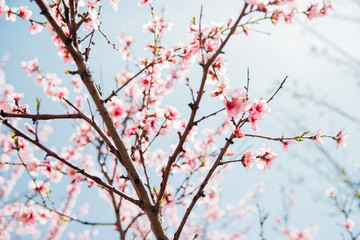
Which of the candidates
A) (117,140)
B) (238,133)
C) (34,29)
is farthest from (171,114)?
(34,29)

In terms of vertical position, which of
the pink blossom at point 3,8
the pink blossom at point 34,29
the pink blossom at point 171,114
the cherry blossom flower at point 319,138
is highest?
the pink blossom at point 3,8

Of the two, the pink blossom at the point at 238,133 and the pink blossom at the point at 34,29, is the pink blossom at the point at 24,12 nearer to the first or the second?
the pink blossom at the point at 34,29

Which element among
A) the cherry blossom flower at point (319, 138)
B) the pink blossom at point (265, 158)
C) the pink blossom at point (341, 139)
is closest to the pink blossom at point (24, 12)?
the pink blossom at point (265, 158)

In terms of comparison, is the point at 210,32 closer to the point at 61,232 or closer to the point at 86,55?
the point at 86,55

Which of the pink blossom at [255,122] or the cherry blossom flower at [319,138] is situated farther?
the cherry blossom flower at [319,138]

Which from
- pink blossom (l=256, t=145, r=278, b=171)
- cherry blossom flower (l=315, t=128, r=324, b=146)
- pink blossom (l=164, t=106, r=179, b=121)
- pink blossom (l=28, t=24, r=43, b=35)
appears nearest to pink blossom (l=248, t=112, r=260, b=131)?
pink blossom (l=256, t=145, r=278, b=171)

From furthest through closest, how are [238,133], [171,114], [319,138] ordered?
[171,114]
[319,138]
[238,133]

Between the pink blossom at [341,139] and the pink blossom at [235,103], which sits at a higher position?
the pink blossom at [235,103]

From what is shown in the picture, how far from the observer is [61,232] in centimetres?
659

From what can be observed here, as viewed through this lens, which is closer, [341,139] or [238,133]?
[238,133]

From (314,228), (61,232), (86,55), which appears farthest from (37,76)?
(314,228)

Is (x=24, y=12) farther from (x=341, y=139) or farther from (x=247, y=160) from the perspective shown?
(x=341, y=139)

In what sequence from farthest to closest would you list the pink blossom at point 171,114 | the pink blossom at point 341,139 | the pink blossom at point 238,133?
the pink blossom at point 171,114
the pink blossom at point 341,139
the pink blossom at point 238,133

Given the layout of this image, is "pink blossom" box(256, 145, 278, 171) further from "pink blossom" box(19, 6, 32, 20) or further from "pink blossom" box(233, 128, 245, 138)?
"pink blossom" box(19, 6, 32, 20)
